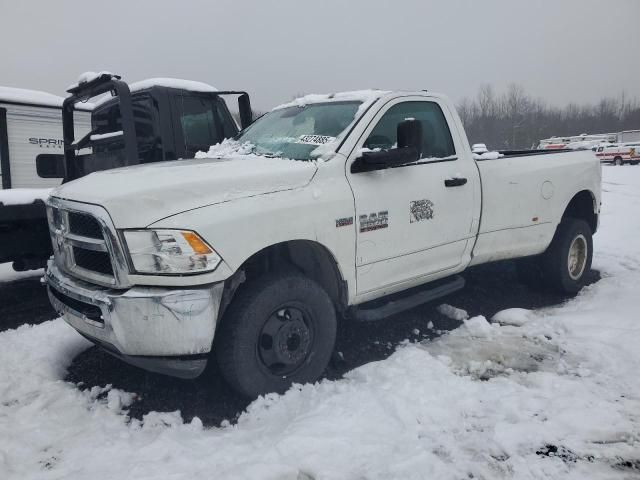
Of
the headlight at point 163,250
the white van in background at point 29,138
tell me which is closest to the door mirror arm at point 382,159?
the headlight at point 163,250

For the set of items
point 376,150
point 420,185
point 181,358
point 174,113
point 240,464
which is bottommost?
point 240,464

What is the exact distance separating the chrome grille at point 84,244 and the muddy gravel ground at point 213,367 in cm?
88

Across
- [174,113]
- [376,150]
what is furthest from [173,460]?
[174,113]

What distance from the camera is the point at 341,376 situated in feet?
11.1

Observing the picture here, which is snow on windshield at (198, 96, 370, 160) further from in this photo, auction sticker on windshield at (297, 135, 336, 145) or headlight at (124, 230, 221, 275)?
headlight at (124, 230, 221, 275)

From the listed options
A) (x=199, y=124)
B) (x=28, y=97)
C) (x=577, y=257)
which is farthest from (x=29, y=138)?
(x=577, y=257)

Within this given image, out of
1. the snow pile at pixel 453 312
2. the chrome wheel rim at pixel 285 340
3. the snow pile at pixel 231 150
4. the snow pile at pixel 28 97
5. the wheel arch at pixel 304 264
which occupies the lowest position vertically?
the snow pile at pixel 453 312

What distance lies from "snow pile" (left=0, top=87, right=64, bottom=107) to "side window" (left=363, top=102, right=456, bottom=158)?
14.3ft

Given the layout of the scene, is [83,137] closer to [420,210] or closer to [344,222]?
[344,222]

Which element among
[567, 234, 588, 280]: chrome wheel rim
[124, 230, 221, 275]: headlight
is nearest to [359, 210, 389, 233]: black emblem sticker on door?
[124, 230, 221, 275]: headlight

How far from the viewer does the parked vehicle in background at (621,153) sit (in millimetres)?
34688

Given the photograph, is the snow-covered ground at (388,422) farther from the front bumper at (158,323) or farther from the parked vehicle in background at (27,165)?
the parked vehicle in background at (27,165)

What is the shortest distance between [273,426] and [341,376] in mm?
767

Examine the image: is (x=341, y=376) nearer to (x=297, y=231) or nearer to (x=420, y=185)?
(x=297, y=231)
